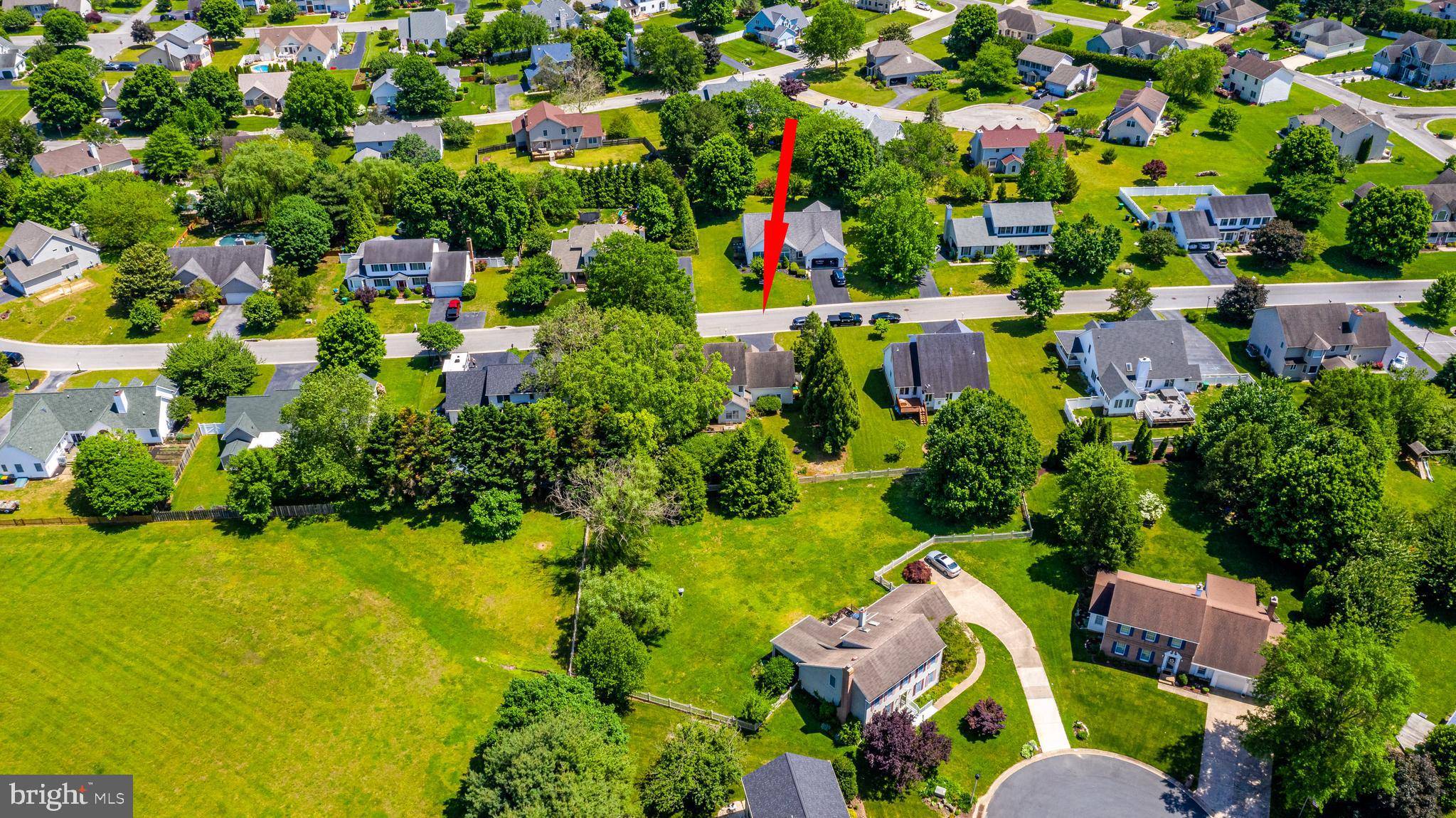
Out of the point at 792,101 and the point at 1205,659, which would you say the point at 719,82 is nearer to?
the point at 792,101

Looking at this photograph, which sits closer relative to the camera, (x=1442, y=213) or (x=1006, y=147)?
(x=1442, y=213)

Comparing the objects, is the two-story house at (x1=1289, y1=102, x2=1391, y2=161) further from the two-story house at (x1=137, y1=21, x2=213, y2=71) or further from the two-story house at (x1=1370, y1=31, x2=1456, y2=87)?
the two-story house at (x1=137, y1=21, x2=213, y2=71)

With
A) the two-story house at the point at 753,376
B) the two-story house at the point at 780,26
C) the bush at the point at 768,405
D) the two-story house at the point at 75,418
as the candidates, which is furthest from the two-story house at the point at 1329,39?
the two-story house at the point at 75,418

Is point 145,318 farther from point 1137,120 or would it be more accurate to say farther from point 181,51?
point 1137,120

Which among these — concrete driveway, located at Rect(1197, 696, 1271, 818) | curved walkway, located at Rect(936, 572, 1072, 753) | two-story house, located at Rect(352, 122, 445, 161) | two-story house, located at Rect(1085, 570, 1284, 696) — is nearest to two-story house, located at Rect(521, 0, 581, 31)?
two-story house, located at Rect(352, 122, 445, 161)

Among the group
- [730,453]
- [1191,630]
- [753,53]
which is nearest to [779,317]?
[730,453]

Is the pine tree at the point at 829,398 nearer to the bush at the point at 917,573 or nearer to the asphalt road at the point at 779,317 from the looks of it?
the bush at the point at 917,573

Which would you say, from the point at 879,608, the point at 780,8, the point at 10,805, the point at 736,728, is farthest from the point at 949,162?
the point at 10,805
